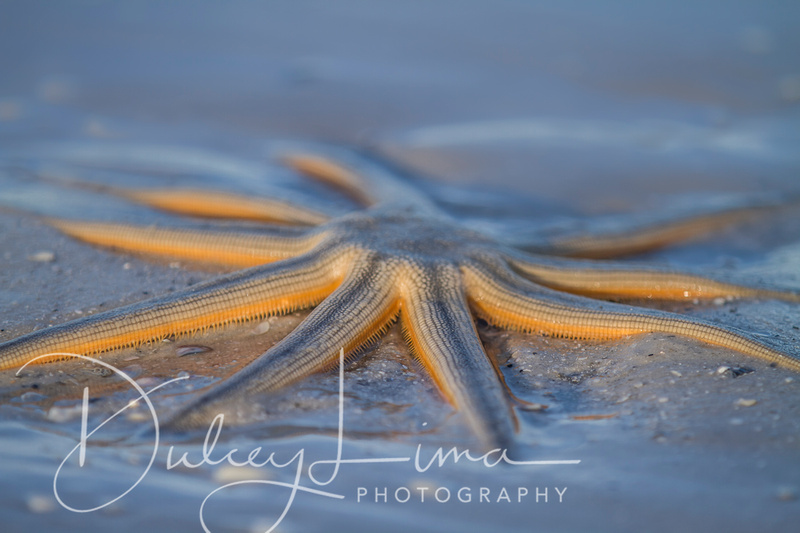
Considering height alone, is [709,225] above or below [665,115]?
below

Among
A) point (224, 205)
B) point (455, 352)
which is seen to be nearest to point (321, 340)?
point (455, 352)

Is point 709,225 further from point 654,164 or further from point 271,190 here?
point 271,190

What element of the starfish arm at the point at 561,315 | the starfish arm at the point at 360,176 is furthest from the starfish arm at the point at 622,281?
the starfish arm at the point at 360,176

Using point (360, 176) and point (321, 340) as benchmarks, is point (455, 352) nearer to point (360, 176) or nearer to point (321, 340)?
point (321, 340)

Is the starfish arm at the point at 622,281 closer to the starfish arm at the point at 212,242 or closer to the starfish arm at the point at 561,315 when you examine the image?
the starfish arm at the point at 561,315

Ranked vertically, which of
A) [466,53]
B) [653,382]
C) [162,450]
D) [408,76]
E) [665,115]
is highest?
[466,53]

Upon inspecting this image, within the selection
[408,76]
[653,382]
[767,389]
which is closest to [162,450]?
[653,382]

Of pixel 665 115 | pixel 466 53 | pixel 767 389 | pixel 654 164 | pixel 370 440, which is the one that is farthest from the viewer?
pixel 466 53
